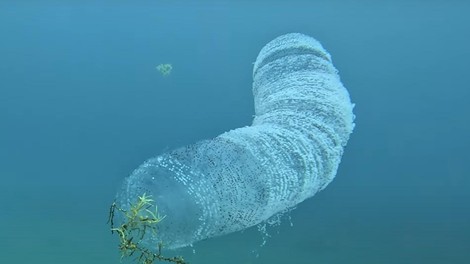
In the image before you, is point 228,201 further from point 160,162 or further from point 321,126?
point 321,126

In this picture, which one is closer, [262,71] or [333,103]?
[333,103]

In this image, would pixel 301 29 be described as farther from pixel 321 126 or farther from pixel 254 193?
pixel 254 193

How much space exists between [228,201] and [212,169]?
21cm

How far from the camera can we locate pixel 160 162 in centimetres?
271

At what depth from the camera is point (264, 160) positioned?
3.04 meters

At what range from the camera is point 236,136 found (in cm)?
305

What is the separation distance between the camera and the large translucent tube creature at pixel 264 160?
2.69 metres

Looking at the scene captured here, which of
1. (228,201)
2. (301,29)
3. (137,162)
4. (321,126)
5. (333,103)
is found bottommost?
(228,201)

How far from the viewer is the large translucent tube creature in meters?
2.69

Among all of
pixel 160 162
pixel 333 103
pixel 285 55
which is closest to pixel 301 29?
pixel 285 55

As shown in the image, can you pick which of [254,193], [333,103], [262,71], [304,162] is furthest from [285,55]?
[254,193]

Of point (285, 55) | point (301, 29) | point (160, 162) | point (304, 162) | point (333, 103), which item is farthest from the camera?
point (301, 29)

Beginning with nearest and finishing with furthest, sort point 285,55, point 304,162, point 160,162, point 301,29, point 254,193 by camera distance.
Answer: point 160,162, point 254,193, point 304,162, point 285,55, point 301,29

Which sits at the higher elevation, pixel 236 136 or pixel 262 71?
pixel 262 71
